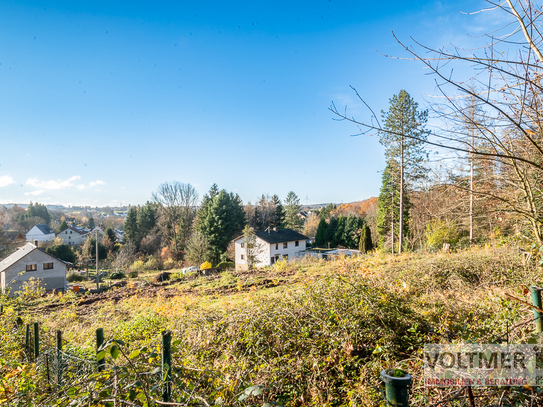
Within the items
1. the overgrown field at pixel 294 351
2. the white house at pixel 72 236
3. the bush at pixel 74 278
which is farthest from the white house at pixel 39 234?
the overgrown field at pixel 294 351

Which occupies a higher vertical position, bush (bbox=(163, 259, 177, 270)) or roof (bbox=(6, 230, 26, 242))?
roof (bbox=(6, 230, 26, 242))

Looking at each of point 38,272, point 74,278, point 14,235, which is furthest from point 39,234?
point 38,272

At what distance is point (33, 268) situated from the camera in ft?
69.3

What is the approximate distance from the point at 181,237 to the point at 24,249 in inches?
637

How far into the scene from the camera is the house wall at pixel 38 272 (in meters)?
19.6

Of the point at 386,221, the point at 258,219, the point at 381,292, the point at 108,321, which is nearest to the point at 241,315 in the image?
the point at 381,292

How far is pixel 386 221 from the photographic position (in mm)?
23406

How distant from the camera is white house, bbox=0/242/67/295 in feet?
64.3

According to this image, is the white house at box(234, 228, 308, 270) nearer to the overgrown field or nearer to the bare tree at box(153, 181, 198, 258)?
the bare tree at box(153, 181, 198, 258)

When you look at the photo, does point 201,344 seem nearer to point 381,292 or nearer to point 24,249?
point 381,292

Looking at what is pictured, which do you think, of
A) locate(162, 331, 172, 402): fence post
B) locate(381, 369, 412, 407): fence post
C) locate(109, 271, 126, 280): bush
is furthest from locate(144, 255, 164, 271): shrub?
locate(381, 369, 412, 407): fence post

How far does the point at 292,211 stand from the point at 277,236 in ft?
50.9
